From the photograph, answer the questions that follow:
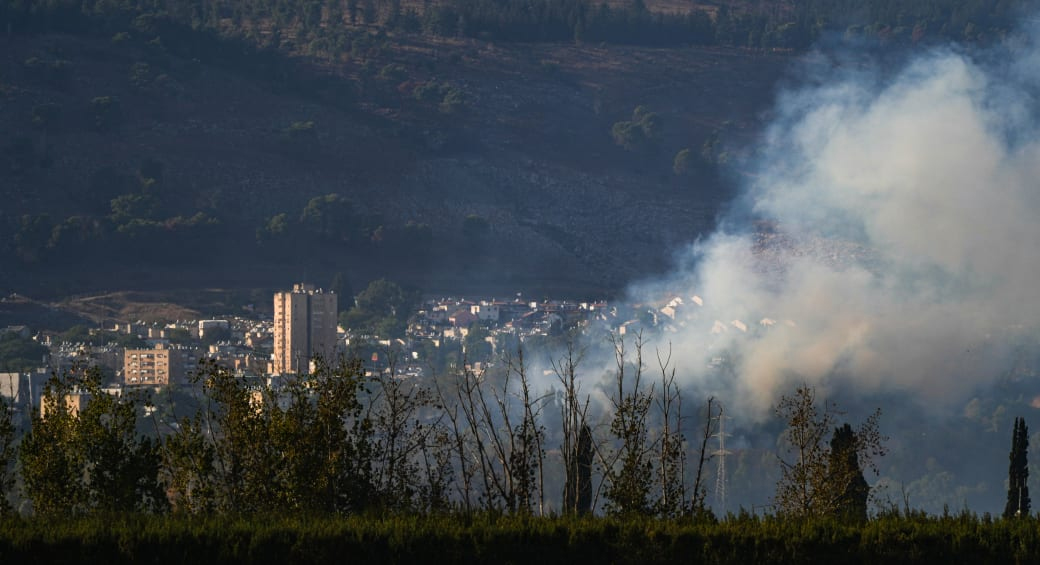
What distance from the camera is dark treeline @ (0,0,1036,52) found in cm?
18438

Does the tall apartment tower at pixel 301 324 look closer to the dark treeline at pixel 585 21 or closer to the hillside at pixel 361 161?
the hillside at pixel 361 161

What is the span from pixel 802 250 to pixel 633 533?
359 ft

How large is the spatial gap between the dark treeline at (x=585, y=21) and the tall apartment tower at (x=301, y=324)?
79.0 m

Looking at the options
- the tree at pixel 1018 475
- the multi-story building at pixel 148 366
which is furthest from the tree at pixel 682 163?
the tree at pixel 1018 475

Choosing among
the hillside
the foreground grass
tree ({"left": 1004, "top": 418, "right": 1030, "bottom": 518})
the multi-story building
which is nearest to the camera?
the foreground grass

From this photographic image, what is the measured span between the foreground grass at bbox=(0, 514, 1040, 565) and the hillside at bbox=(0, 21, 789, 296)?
9189cm

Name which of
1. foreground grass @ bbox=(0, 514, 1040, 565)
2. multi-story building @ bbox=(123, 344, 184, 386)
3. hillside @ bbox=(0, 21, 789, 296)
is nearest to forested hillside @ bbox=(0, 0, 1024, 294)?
hillside @ bbox=(0, 21, 789, 296)

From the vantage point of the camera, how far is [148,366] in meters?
92.8

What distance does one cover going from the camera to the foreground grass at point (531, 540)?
21297 millimetres

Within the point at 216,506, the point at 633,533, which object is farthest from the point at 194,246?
the point at 633,533

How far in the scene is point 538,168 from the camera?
15475 centimetres

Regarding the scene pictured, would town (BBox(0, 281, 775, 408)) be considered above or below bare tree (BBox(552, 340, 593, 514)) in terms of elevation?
above

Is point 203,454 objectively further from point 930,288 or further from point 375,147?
point 375,147

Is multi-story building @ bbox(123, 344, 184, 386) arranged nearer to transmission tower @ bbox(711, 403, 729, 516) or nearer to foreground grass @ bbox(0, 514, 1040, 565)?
transmission tower @ bbox(711, 403, 729, 516)
